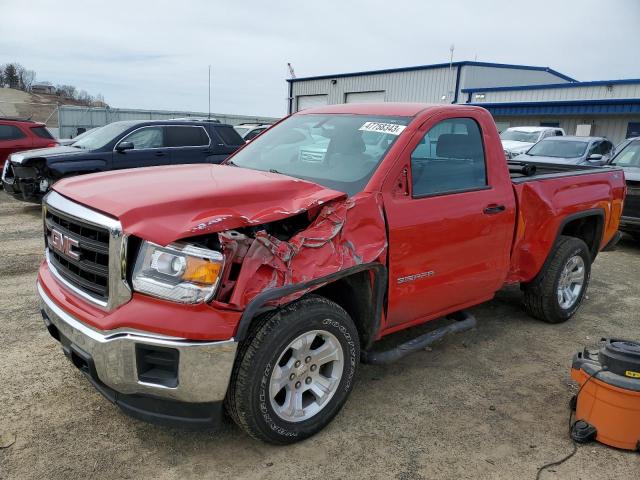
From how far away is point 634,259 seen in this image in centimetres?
777

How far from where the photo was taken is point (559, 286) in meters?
4.77

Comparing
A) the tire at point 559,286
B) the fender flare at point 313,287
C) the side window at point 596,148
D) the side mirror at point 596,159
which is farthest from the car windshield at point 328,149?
the side window at point 596,148

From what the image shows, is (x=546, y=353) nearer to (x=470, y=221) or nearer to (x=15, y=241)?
(x=470, y=221)

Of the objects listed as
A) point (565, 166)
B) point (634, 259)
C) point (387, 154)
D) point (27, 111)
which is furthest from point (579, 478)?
point (27, 111)

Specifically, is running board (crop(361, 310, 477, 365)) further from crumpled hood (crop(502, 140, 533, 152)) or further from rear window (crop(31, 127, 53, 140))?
crumpled hood (crop(502, 140, 533, 152))

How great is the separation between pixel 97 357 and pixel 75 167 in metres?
7.04

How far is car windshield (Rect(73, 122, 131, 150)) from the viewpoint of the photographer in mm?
9141

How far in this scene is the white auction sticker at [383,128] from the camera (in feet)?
11.2

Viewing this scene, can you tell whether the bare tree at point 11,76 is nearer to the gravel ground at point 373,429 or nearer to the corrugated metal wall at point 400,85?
the corrugated metal wall at point 400,85

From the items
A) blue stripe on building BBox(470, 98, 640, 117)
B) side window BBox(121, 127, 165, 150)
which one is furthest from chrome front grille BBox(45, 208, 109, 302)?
blue stripe on building BBox(470, 98, 640, 117)

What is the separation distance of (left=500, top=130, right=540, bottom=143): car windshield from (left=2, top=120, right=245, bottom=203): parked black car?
1094cm

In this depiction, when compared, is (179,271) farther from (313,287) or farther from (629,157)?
(629,157)

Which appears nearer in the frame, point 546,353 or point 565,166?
point 546,353

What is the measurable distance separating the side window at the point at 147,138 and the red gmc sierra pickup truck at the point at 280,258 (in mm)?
6007
